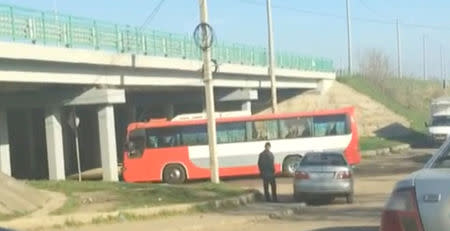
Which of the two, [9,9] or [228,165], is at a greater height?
[9,9]

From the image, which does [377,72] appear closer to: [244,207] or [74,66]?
[74,66]

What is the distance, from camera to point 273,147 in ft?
131

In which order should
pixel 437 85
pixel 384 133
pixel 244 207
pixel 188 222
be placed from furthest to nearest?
pixel 437 85, pixel 384 133, pixel 244 207, pixel 188 222

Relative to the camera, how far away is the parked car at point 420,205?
453cm

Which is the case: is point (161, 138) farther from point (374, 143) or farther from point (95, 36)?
point (374, 143)

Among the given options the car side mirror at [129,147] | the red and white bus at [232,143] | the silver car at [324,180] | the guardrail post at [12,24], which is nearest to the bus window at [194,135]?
the red and white bus at [232,143]

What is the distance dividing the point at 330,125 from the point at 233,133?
4.59 m

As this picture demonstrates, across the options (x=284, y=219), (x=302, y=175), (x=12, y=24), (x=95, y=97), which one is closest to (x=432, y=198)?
(x=284, y=219)

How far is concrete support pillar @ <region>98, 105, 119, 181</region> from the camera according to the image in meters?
39.3

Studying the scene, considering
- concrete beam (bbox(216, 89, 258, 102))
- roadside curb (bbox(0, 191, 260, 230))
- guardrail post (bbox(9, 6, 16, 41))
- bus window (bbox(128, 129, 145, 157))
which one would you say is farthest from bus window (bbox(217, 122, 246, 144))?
concrete beam (bbox(216, 89, 258, 102))

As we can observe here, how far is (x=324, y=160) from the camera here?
25328 millimetres

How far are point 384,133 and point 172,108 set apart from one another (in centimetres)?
2089

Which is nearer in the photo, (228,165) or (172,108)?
(228,165)

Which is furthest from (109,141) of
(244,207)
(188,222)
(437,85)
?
(437,85)
